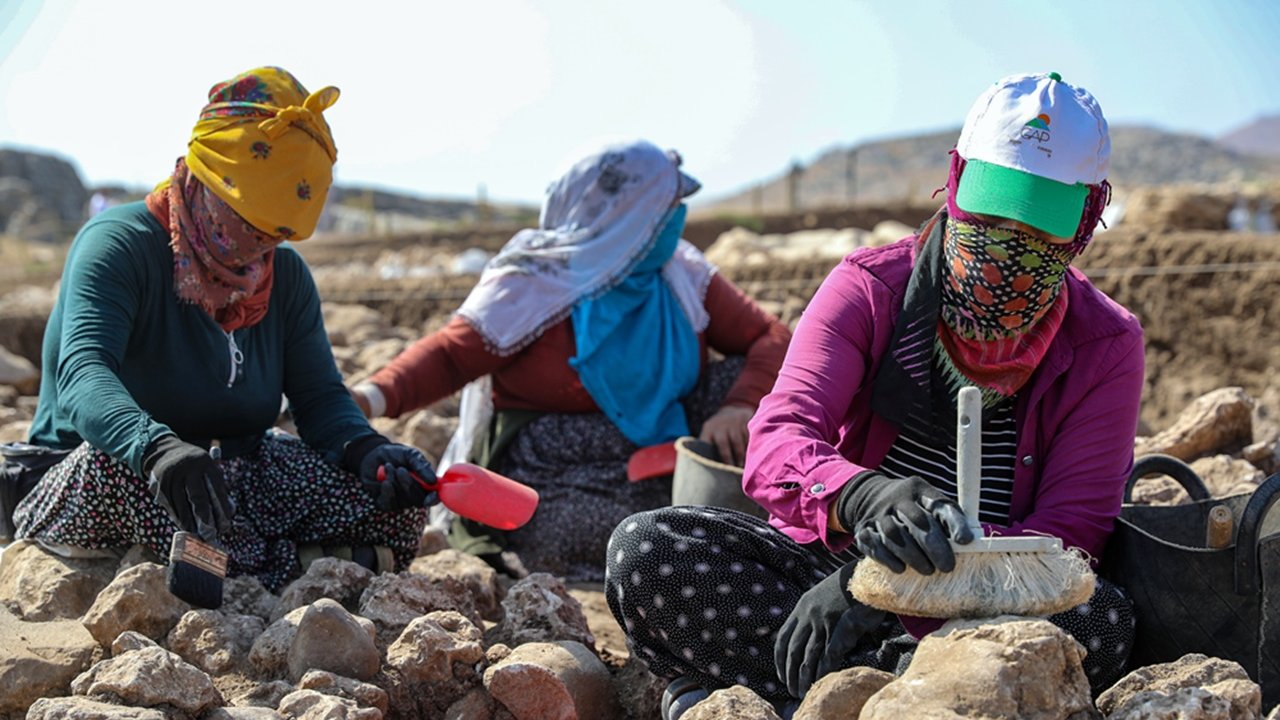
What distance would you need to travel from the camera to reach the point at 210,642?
2.64 meters

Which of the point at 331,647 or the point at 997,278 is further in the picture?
the point at 331,647

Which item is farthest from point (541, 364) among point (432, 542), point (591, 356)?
point (432, 542)

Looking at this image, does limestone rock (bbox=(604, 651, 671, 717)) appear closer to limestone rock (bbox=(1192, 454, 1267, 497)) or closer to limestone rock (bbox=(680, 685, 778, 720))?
limestone rock (bbox=(680, 685, 778, 720))

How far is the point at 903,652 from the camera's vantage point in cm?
231

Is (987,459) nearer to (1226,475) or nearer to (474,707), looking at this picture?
(474,707)

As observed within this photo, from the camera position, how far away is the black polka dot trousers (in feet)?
8.19

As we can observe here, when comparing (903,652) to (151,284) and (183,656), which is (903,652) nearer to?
(183,656)

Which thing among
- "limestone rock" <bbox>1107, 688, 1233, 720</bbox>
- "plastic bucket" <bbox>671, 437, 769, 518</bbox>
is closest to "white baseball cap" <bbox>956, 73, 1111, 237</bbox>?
"limestone rock" <bbox>1107, 688, 1233, 720</bbox>

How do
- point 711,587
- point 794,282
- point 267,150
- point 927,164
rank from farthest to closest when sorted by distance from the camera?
point 927,164 → point 794,282 → point 267,150 → point 711,587

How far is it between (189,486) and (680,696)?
108 cm

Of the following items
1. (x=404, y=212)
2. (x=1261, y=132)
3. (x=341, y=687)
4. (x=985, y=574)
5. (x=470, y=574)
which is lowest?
(x=1261, y=132)

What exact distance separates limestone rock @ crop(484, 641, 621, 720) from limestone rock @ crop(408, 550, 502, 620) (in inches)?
17.7

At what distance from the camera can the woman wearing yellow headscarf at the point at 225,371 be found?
298 cm

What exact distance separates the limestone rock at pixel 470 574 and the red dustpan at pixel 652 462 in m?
0.59
